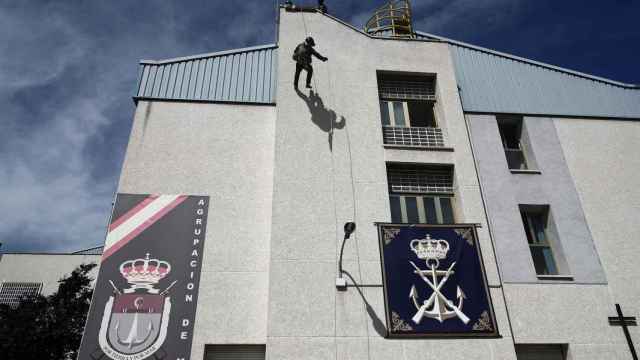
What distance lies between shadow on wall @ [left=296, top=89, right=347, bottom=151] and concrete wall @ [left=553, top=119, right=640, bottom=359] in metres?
8.27

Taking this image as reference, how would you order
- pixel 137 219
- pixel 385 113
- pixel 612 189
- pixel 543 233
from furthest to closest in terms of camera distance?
pixel 385 113 < pixel 612 189 < pixel 543 233 < pixel 137 219

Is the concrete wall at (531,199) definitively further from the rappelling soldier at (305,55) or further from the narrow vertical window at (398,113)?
the rappelling soldier at (305,55)

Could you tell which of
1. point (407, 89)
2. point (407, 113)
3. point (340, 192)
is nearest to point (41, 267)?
point (340, 192)

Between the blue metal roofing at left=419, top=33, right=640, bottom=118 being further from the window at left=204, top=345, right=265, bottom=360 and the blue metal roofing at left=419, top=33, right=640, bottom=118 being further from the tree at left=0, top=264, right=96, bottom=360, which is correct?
the tree at left=0, top=264, right=96, bottom=360

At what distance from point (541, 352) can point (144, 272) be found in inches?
432

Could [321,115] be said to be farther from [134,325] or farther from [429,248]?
[134,325]

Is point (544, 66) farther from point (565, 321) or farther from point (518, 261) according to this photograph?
point (565, 321)

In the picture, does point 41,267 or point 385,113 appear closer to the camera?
point 385,113

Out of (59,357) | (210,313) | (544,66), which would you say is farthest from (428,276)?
(59,357)

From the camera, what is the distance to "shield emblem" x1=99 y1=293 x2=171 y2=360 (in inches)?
421

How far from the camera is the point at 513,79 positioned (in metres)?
17.2

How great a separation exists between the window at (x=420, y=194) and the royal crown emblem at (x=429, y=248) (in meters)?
0.96

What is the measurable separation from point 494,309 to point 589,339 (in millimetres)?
2760

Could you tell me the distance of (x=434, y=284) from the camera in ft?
38.0
